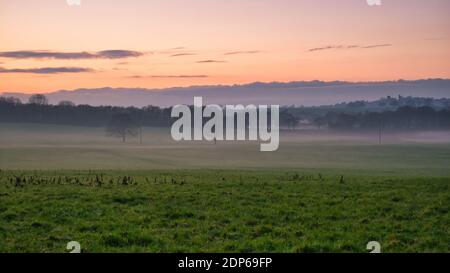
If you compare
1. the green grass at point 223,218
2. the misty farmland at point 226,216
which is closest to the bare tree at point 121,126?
the misty farmland at point 226,216

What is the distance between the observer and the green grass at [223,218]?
492 inches

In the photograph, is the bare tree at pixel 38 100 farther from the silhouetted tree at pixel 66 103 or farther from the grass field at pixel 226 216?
the grass field at pixel 226 216

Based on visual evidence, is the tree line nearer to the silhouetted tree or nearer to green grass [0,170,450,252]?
the silhouetted tree

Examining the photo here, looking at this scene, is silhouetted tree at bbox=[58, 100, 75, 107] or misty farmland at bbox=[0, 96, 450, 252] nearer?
misty farmland at bbox=[0, 96, 450, 252]

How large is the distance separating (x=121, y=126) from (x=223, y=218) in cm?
10918

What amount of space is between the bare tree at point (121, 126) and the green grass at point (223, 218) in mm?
99201

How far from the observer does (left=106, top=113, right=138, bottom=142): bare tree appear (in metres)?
121

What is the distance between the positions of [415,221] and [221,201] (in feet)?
22.8

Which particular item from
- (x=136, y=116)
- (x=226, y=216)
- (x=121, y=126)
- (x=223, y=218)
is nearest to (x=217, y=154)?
(x=121, y=126)

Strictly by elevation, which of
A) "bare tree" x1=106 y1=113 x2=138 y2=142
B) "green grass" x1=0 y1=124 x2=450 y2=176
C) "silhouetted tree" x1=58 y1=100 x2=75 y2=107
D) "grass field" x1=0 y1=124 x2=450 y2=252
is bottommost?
"green grass" x1=0 y1=124 x2=450 y2=176

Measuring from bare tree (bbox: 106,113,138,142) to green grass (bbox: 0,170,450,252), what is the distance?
99201 mm

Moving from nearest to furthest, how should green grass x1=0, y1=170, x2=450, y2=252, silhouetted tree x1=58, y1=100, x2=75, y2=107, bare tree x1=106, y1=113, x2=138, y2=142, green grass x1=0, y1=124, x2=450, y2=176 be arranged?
green grass x1=0, y1=170, x2=450, y2=252
green grass x1=0, y1=124, x2=450, y2=176
bare tree x1=106, y1=113, x2=138, y2=142
silhouetted tree x1=58, y1=100, x2=75, y2=107

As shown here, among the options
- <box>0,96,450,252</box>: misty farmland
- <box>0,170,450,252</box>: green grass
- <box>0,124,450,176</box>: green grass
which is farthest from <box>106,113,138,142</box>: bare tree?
<box>0,170,450,252</box>: green grass

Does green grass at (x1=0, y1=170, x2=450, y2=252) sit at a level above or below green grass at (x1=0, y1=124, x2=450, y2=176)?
above
